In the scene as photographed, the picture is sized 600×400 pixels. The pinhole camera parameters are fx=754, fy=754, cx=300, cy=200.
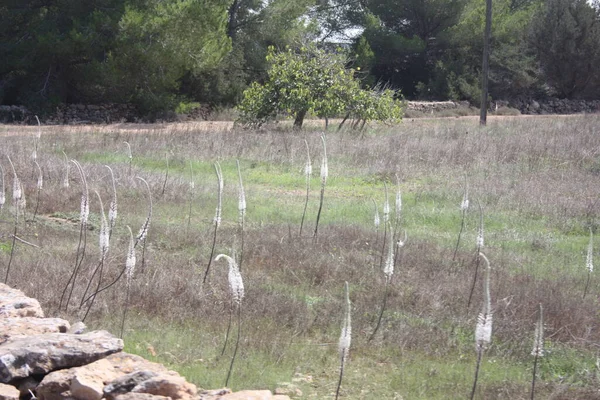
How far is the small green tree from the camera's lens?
20.7 m

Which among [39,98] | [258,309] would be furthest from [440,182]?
[39,98]

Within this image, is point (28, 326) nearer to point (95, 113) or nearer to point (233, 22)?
point (95, 113)

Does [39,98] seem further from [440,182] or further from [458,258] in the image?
[458,258]

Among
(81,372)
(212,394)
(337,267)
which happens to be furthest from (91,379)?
(337,267)

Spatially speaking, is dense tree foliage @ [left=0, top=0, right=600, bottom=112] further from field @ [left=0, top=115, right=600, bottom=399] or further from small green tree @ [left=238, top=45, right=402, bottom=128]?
field @ [left=0, top=115, right=600, bottom=399]

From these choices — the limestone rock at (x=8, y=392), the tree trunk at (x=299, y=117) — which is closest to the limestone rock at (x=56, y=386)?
the limestone rock at (x=8, y=392)

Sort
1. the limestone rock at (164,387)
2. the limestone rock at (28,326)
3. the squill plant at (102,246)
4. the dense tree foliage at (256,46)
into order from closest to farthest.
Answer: the limestone rock at (164,387), the limestone rock at (28,326), the squill plant at (102,246), the dense tree foliage at (256,46)

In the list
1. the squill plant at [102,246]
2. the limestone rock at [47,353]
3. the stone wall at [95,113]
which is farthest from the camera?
the stone wall at [95,113]

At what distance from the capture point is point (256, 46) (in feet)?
112

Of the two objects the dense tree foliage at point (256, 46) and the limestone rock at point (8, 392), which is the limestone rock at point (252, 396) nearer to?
the limestone rock at point (8, 392)

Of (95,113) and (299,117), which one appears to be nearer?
(299,117)

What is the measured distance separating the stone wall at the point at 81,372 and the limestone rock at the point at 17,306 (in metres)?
0.32

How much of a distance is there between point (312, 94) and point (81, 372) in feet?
55.0

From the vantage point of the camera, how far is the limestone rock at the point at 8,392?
14.5 ft
